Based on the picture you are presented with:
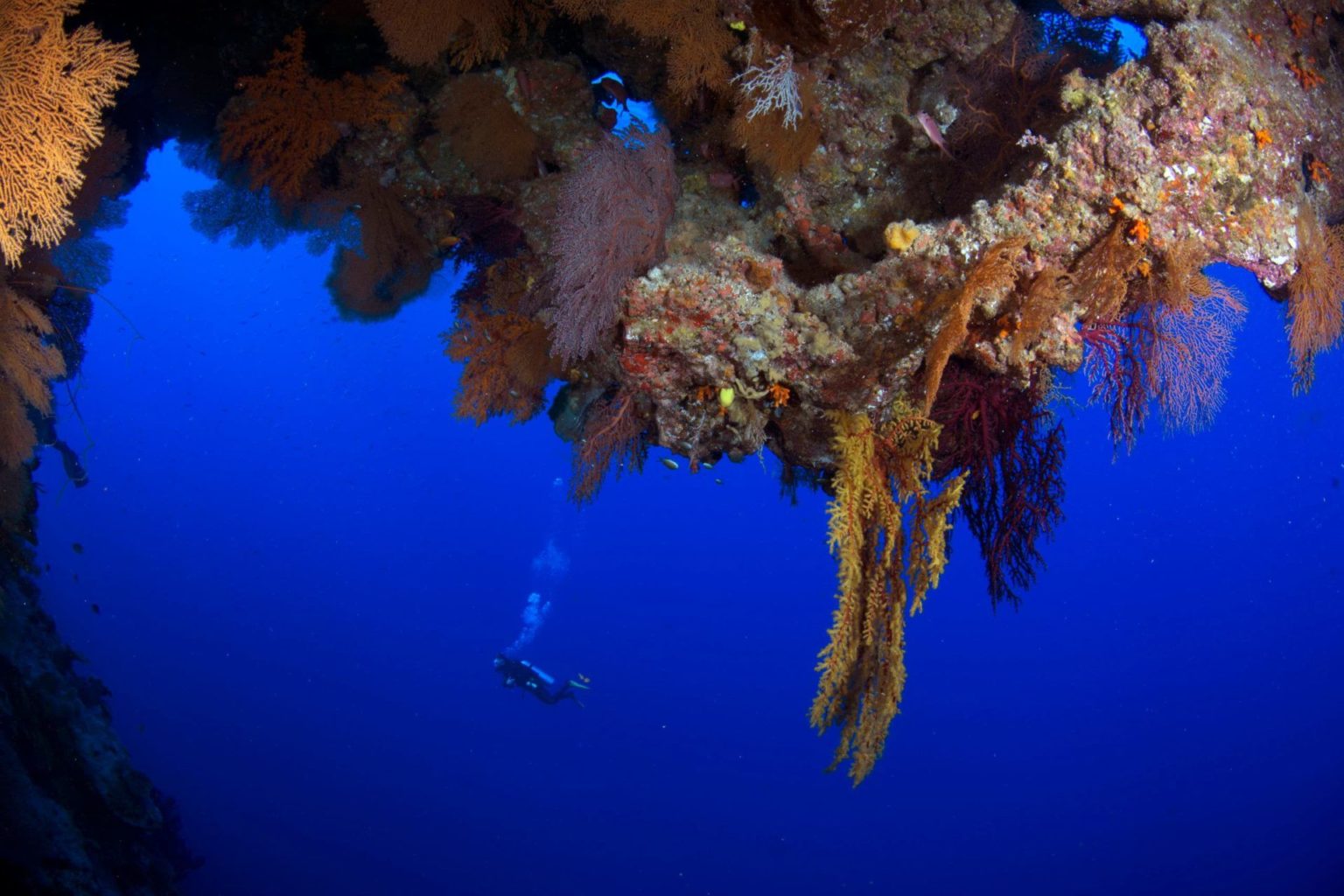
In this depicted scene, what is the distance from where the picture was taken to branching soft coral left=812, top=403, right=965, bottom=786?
4301 millimetres

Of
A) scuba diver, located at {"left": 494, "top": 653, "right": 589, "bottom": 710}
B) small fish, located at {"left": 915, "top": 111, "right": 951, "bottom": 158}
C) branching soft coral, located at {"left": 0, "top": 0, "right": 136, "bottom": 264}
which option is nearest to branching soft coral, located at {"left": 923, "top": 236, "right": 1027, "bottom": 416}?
small fish, located at {"left": 915, "top": 111, "right": 951, "bottom": 158}

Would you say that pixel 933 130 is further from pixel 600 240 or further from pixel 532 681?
→ pixel 532 681

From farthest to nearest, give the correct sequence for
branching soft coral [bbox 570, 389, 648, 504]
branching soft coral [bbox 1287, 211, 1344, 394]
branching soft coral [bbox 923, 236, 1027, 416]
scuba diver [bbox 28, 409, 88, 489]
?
scuba diver [bbox 28, 409, 88, 489] → branching soft coral [bbox 570, 389, 648, 504] → branching soft coral [bbox 1287, 211, 1344, 394] → branching soft coral [bbox 923, 236, 1027, 416]

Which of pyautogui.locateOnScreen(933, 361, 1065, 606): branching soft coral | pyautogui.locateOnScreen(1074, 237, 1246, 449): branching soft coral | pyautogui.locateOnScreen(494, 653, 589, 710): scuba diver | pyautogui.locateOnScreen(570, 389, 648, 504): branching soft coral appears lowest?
pyautogui.locateOnScreen(570, 389, 648, 504): branching soft coral

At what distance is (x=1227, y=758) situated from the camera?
4812 cm

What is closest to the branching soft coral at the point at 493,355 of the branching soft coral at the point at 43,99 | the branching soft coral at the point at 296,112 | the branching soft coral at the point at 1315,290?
the branching soft coral at the point at 296,112

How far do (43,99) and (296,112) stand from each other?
3436mm

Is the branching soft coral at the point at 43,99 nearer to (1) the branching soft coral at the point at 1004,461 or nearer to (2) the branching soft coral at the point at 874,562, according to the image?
(2) the branching soft coral at the point at 874,562

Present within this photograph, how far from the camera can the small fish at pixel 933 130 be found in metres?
4.65

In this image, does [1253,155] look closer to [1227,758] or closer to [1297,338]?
[1297,338]

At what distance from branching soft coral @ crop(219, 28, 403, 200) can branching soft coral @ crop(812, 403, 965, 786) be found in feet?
15.9

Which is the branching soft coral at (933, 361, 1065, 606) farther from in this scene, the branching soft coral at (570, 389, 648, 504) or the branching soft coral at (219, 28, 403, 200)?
the branching soft coral at (219, 28, 403, 200)

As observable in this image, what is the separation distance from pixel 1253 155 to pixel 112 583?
218 ft

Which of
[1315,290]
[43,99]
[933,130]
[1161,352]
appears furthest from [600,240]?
[1315,290]
